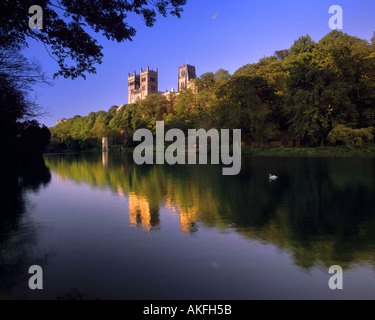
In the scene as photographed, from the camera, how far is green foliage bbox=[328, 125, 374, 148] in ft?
125

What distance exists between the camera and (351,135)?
1515 inches

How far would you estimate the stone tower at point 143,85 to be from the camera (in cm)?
16250

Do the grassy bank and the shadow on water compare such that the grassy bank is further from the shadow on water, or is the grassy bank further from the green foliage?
the shadow on water

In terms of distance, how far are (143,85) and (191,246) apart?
548 ft

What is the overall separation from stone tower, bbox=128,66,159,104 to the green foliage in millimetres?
130531

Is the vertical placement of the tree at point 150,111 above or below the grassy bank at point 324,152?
above

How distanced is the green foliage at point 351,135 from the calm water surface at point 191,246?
97.0ft

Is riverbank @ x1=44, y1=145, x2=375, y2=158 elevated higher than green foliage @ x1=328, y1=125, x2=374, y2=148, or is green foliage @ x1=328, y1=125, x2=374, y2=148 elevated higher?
green foliage @ x1=328, y1=125, x2=374, y2=148

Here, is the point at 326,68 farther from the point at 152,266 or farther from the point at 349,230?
the point at 152,266

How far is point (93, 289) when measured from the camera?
478 centimetres

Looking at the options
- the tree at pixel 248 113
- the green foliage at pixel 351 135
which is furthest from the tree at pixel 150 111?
the green foliage at pixel 351 135

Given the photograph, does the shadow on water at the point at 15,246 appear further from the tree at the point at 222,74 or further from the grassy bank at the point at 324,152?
the tree at the point at 222,74

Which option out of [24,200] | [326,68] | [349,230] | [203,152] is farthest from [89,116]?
[349,230]

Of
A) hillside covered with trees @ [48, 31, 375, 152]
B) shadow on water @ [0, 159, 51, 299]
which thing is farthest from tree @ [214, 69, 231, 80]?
shadow on water @ [0, 159, 51, 299]
